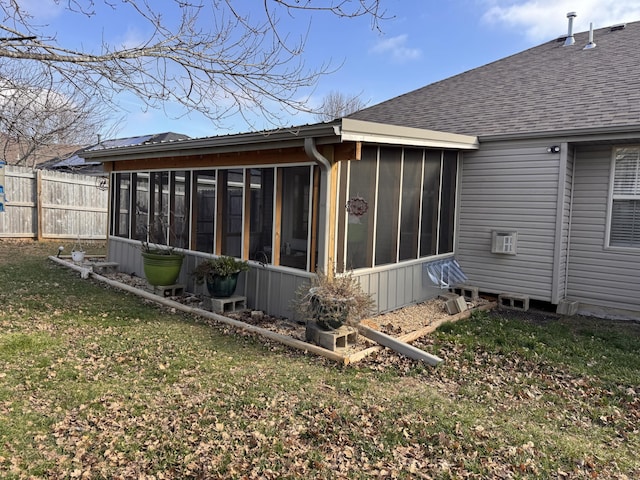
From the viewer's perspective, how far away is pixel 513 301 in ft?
23.8

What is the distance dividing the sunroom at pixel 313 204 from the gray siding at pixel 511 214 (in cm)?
30

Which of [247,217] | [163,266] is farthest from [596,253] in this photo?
[163,266]

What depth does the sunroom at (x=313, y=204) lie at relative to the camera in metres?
5.46

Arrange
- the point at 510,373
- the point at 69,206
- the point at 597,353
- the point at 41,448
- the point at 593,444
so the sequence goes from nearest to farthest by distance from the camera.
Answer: the point at 41,448 < the point at 593,444 < the point at 510,373 < the point at 597,353 < the point at 69,206

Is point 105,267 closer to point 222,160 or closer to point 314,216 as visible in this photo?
point 222,160

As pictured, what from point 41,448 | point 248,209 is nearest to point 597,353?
point 248,209

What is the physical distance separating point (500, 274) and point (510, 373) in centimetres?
314

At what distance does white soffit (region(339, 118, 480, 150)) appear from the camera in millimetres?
4867

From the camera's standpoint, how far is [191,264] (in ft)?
24.4

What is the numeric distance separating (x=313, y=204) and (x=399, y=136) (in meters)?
1.39

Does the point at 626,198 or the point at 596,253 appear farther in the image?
the point at 596,253

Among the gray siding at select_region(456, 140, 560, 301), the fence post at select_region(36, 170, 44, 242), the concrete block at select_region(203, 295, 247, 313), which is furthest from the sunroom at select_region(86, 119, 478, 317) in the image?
the fence post at select_region(36, 170, 44, 242)

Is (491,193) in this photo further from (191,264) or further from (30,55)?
(30,55)

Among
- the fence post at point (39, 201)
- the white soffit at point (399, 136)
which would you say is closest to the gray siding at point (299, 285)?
the white soffit at point (399, 136)
